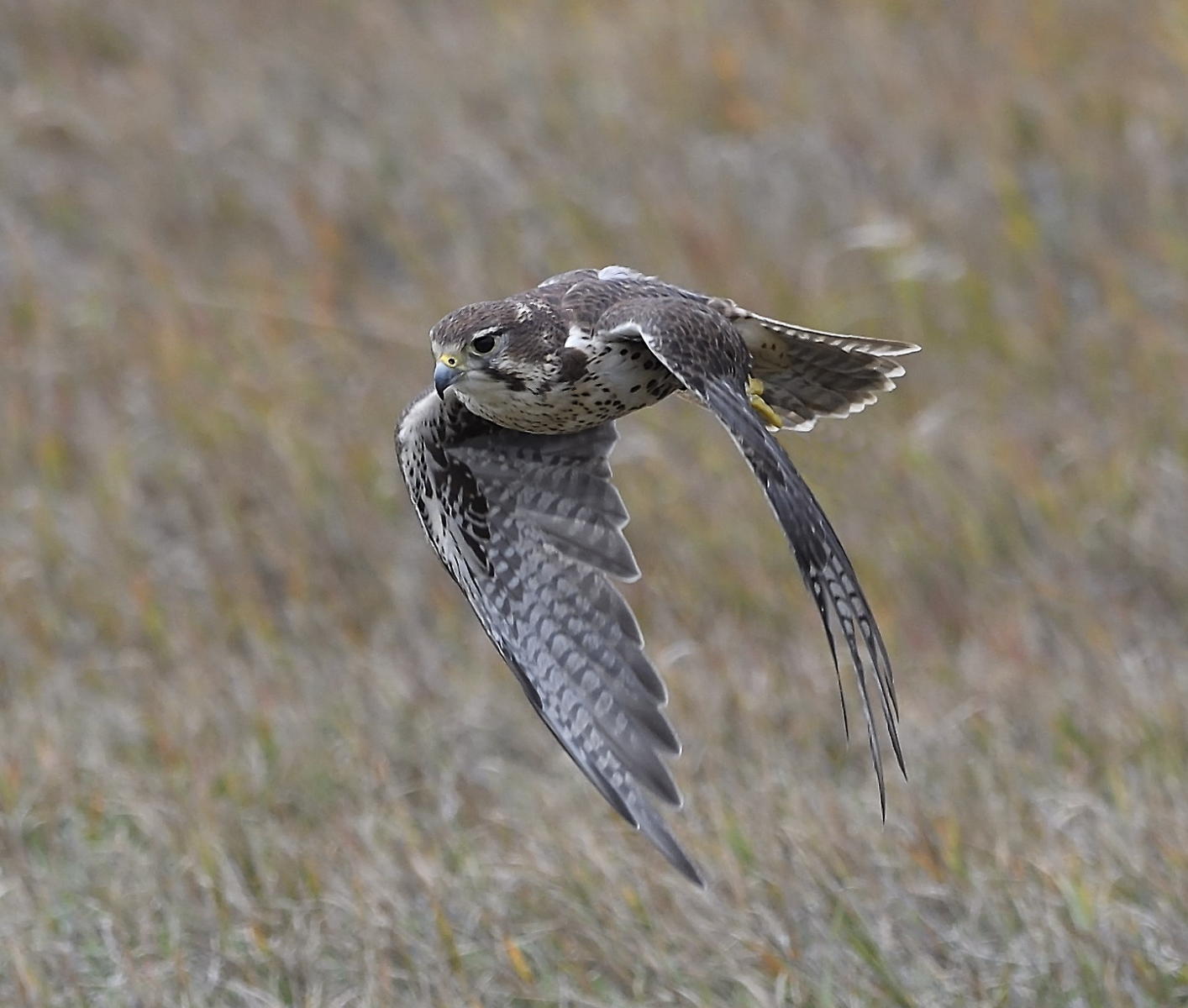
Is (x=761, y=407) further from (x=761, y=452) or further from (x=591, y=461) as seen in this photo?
(x=761, y=452)

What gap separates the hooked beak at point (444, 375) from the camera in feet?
12.7

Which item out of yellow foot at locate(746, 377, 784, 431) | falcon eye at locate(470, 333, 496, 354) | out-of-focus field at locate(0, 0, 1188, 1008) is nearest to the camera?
falcon eye at locate(470, 333, 496, 354)

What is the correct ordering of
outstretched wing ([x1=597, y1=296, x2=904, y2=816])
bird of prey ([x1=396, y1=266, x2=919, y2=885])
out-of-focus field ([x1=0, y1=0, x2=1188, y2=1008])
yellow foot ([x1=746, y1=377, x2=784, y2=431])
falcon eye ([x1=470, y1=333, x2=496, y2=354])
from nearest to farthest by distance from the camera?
outstretched wing ([x1=597, y1=296, x2=904, y2=816]) < bird of prey ([x1=396, y1=266, x2=919, y2=885]) < falcon eye ([x1=470, y1=333, x2=496, y2=354]) < yellow foot ([x1=746, y1=377, x2=784, y2=431]) < out-of-focus field ([x1=0, y1=0, x2=1188, y2=1008])

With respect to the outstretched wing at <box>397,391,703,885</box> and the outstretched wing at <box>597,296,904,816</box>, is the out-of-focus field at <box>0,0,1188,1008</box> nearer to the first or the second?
the outstretched wing at <box>397,391,703,885</box>

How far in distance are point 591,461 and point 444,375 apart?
29.2 inches

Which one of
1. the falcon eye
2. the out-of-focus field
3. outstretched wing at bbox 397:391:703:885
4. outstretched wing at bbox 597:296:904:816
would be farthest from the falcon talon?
the out-of-focus field

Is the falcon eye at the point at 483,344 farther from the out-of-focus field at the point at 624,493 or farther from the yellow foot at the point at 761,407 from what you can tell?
the out-of-focus field at the point at 624,493

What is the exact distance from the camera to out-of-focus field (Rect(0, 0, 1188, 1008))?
4.39 metres

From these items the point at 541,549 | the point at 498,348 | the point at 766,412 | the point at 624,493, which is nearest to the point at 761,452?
the point at 498,348

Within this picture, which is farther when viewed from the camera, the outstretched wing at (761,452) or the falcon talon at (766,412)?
the falcon talon at (766,412)

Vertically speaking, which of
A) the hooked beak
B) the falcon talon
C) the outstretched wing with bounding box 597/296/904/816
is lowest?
the outstretched wing with bounding box 597/296/904/816

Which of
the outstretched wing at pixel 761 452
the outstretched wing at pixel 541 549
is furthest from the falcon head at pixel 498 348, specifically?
the outstretched wing at pixel 541 549

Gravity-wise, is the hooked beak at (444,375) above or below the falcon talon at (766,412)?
above

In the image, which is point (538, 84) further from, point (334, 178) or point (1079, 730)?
point (1079, 730)
